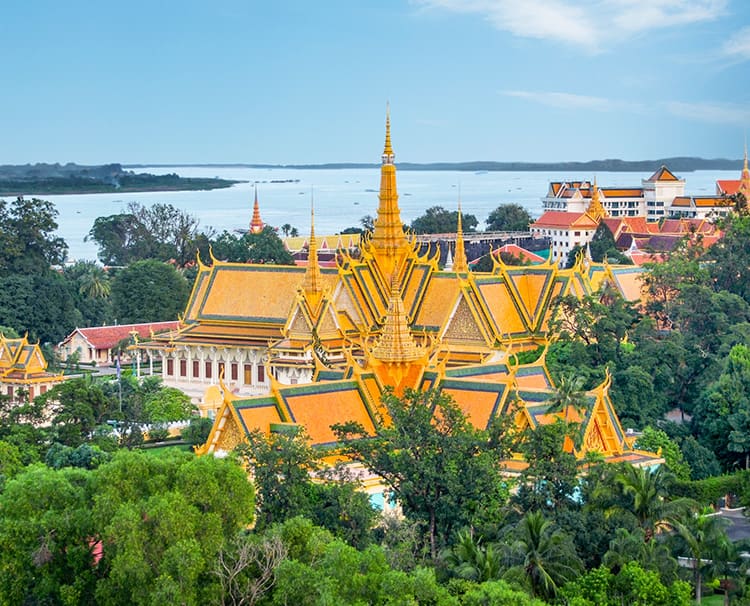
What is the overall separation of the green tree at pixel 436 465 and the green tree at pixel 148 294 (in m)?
44.0

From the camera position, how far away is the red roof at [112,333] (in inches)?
2729

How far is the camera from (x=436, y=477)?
3155 centimetres

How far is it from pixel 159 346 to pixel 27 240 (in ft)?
83.4

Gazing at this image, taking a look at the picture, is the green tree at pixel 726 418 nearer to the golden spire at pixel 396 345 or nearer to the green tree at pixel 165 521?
the golden spire at pixel 396 345

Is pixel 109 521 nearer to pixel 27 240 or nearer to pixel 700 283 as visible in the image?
pixel 700 283

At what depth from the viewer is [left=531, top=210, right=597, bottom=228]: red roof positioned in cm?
11950

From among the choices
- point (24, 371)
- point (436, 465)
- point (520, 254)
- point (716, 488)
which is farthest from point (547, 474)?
point (520, 254)

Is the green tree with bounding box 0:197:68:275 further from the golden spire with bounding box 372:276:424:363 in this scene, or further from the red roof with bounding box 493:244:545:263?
the golden spire with bounding box 372:276:424:363

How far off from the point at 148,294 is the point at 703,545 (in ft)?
162

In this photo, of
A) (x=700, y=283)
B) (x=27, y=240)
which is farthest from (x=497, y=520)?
(x=27, y=240)

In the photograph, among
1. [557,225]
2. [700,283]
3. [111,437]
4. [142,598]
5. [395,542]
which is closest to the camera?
[142,598]

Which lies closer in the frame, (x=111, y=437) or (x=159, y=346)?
(x=111, y=437)

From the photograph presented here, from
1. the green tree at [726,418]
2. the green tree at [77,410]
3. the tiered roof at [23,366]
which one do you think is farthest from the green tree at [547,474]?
the tiered roof at [23,366]

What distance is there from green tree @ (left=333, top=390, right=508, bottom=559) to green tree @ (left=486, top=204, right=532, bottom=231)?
102 metres
